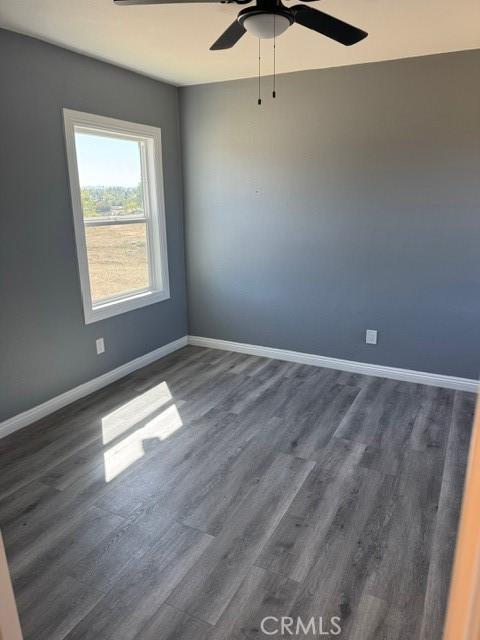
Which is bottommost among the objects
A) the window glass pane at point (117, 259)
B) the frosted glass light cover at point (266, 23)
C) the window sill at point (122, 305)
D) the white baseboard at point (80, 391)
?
the white baseboard at point (80, 391)

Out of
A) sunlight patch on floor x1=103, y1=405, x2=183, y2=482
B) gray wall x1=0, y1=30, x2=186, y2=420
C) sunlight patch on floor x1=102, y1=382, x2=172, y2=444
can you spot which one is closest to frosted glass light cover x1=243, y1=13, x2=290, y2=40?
gray wall x1=0, y1=30, x2=186, y2=420

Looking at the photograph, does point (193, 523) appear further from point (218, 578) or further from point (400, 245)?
point (400, 245)

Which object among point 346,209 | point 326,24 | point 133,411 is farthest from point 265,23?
point 133,411

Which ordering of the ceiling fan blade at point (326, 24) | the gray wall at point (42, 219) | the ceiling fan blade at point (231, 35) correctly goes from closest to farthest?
the ceiling fan blade at point (326, 24) → the ceiling fan blade at point (231, 35) → the gray wall at point (42, 219)

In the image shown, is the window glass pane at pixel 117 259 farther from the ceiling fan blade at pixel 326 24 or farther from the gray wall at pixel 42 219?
the ceiling fan blade at pixel 326 24

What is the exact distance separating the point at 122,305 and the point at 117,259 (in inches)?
16.0

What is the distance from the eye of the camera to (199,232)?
175 inches

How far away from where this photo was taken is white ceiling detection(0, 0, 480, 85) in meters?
2.31

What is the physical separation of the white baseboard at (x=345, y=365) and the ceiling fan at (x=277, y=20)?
261cm

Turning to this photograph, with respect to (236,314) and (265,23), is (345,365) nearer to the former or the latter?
(236,314)

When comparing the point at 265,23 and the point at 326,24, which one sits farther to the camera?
the point at 326,24

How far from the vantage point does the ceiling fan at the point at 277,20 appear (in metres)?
1.73

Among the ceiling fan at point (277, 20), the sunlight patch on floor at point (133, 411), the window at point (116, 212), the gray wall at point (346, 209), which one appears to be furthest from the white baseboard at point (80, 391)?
the ceiling fan at point (277, 20)

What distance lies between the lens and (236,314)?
445cm
